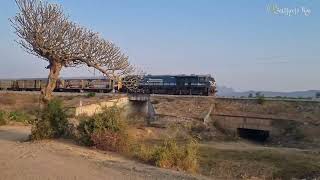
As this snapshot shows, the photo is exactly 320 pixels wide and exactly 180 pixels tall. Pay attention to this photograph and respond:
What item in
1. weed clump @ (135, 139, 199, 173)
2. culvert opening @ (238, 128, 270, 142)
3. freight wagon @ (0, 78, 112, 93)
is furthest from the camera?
freight wagon @ (0, 78, 112, 93)

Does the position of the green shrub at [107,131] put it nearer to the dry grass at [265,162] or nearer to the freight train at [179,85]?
the dry grass at [265,162]

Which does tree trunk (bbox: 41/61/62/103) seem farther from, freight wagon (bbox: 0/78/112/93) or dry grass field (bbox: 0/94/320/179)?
freight wagon (bbox: 0/78/112/93)

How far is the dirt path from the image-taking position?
10.0m

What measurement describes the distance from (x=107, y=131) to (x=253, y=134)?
110 feet

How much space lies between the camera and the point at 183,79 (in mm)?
62469

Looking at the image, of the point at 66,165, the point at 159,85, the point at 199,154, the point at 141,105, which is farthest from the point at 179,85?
the point at 66,165

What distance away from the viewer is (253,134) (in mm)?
46250

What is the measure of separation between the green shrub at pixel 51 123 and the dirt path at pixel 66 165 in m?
1.45

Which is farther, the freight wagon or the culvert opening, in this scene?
the freight wagon

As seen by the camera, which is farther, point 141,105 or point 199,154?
point 141,105

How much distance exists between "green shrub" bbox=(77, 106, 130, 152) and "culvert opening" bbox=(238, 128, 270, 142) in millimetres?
31573

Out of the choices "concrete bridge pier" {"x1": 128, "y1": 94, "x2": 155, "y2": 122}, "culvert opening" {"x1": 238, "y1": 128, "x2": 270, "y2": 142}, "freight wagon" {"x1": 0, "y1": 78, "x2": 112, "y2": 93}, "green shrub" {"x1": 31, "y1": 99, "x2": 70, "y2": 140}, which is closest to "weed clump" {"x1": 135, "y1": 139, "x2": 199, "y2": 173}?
"green shrub" {"x1": 31, "y1": 99, "x2": 70, "y2": 140}

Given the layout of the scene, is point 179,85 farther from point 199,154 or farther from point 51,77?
point 51,77

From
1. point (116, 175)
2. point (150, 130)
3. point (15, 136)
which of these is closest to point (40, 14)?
point (15, 136)
